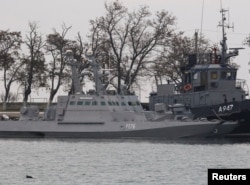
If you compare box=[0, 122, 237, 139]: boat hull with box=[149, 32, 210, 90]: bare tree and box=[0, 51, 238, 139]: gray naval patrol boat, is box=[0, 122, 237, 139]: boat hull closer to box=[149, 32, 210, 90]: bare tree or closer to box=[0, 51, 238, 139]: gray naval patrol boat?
box=[0, 51, 238, 139]: gray naval patrol boat

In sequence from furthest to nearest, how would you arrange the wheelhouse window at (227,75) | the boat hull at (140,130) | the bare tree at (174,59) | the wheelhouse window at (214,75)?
1. the bare tree at (174,59)
2. the wheelhouse window at (214,75)
3. the wheelhouse window at (227,75)
4. the boat hull at (140,130)

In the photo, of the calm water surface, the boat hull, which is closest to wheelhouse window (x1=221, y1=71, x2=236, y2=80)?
the boat hull

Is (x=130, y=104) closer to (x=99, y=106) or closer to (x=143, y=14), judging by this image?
(x=99, y=106)

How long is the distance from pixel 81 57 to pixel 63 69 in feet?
7.28

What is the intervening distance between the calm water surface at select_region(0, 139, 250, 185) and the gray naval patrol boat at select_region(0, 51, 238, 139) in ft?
5.97

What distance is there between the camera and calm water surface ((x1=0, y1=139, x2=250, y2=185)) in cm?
5022

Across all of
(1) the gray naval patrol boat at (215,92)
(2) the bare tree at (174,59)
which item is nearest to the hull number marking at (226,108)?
(1) the gray naval patrol boat at (215,92)

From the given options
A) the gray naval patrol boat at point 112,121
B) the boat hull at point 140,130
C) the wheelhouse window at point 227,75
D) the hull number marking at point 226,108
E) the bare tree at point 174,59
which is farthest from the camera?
the bare tree at point 174,59

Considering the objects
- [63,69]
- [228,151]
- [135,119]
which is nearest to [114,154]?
[228,151]

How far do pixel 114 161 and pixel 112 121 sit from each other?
68.4 ft

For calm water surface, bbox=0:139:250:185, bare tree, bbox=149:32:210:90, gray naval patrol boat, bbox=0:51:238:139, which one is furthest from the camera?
bare tree, bbox=149:32:210:90

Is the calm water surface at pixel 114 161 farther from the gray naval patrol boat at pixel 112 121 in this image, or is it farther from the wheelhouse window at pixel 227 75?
the wheelhouse window at pixel 227 75

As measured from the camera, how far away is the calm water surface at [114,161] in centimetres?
5022

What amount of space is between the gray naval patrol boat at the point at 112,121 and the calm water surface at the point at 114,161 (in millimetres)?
1818
